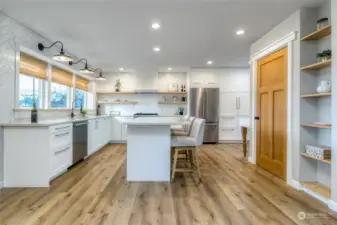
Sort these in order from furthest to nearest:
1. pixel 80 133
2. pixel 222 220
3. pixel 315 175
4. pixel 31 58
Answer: pixel 80 133, pixel 31 58, pixel 315 175, pixel 222 220

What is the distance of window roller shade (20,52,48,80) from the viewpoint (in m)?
3.28

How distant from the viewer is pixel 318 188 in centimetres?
259

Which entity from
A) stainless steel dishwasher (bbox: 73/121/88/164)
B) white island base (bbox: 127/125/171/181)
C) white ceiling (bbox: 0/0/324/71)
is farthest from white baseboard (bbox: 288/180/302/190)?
stainless steel dishwasher (bbox: 73/121/88/164)

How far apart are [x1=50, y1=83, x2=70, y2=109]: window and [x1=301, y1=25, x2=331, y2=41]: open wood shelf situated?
4485 millimetres

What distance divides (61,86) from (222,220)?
4.35 m

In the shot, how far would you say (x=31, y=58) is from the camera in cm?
347

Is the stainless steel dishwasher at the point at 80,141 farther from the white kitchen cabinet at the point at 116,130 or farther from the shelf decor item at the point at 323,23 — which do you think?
the shelf decor item at the point at 323,23

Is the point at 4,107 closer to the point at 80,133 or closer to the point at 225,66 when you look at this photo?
the point at 80,133

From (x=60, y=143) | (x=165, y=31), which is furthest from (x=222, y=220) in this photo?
(x=165, y=31)

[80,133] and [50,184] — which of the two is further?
[80,133]

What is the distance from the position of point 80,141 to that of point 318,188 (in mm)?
3888

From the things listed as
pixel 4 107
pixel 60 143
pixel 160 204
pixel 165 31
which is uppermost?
pixel 165 31

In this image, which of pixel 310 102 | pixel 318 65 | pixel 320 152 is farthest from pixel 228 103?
pixel 320 152

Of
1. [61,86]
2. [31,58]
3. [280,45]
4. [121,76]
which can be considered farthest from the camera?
[121,76]
